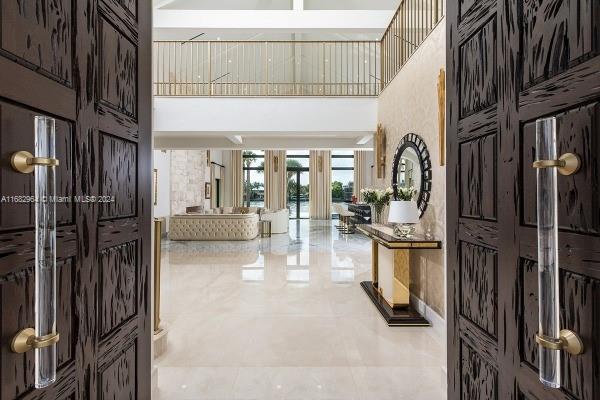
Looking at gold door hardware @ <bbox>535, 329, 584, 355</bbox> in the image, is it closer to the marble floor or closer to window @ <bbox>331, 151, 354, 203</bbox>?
the marble floor

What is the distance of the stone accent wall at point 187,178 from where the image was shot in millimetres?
11062

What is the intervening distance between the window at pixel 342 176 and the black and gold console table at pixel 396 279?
40.1 feet

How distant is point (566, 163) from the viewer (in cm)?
83

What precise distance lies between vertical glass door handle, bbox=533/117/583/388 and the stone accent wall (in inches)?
431

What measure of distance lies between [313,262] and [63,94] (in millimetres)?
5911

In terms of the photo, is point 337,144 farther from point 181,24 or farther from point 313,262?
point 181,24

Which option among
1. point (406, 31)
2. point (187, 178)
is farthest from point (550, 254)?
point (187, 178)

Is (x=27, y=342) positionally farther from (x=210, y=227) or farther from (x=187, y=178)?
(x=187, y=178)

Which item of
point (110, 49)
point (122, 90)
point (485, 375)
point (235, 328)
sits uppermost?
point (110, 49)

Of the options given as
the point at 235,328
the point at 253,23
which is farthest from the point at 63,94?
the point at 253,23

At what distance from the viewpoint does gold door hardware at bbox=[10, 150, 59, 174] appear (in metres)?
0.80

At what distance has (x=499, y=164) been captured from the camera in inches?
46.9

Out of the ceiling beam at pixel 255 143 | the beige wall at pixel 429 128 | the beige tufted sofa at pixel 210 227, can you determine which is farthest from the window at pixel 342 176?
the beige wall at pixel 429 128

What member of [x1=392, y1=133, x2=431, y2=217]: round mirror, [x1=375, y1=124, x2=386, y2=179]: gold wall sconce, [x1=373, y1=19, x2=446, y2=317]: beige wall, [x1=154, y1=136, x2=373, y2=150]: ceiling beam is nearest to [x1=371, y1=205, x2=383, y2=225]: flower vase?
[x1=392, y1=133, x2=431, y2=217]: round mirror
